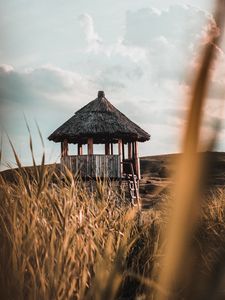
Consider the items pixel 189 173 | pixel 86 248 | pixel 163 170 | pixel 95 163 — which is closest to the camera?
pixel 189 173

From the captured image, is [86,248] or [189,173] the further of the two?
[86,248]

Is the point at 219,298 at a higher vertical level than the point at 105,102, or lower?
lower

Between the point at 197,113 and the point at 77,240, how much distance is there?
1445 mm

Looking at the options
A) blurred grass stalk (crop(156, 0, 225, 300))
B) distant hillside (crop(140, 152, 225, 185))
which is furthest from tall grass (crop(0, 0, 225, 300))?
distant hillside (crop(140, 152, 225, 185))

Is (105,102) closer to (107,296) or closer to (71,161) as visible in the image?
(71,161)

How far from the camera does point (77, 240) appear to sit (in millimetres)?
2600

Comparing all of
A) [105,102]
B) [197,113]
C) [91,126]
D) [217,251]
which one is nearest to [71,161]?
[91,126]

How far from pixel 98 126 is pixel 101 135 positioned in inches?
17.2

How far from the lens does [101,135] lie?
1850 centimetres

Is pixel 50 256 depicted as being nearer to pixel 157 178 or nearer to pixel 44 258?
pixel 44 258

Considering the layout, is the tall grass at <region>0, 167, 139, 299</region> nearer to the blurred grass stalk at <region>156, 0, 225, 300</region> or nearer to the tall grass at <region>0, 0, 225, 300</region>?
the tall grass at <region>0, 0, 225, 300</region>

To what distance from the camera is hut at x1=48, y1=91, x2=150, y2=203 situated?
17.2 meters

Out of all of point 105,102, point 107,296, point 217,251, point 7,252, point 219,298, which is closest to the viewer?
point 107,296

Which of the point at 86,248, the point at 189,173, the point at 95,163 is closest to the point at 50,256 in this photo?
the point at 86,248
